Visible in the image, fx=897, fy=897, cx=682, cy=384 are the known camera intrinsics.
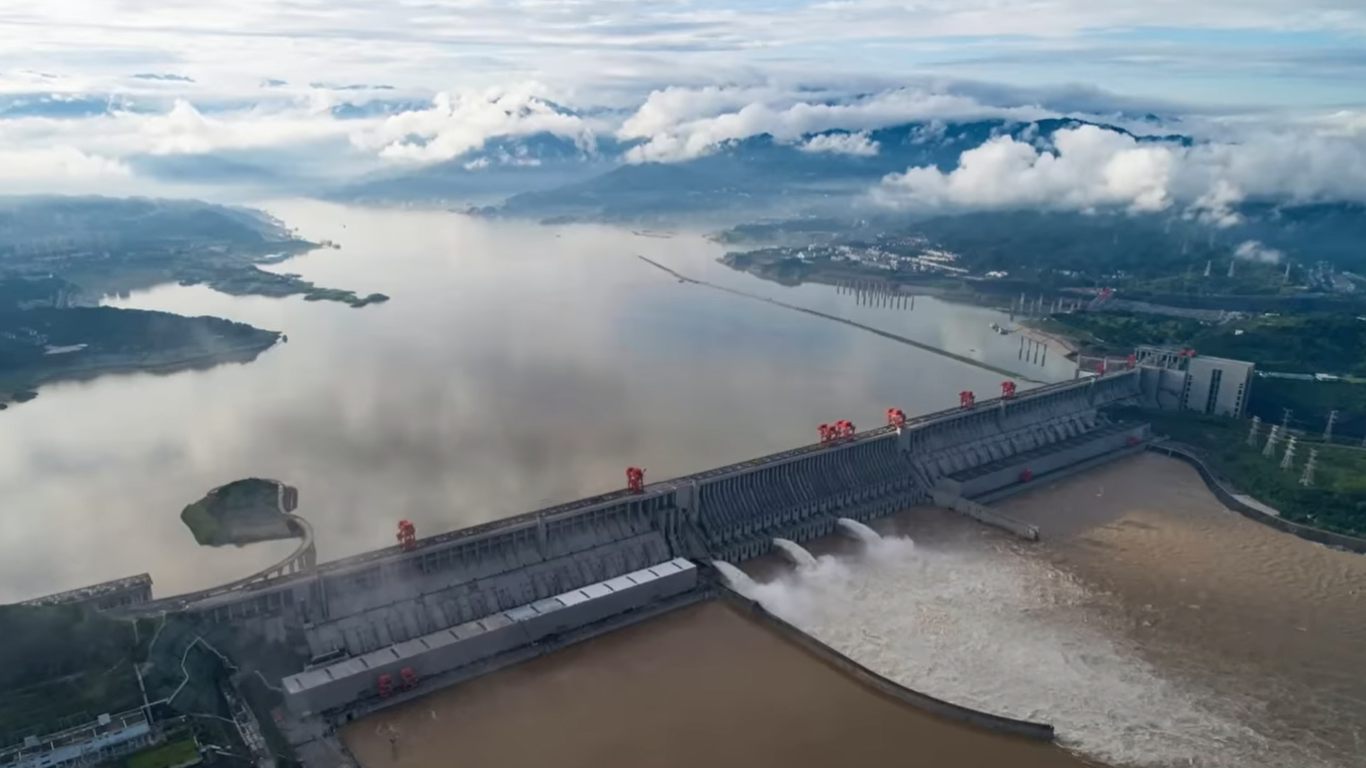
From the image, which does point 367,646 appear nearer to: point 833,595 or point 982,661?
point 833,595

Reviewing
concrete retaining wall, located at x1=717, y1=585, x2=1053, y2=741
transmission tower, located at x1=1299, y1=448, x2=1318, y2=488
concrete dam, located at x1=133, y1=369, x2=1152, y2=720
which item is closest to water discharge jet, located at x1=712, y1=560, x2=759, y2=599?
concrete dam, located at x1=133, y1=369, x2=1152, y2=720

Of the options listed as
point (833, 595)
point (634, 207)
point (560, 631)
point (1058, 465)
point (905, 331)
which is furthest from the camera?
point (634, 207)

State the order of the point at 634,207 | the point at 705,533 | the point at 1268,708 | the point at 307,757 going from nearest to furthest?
1. the point at 307,757
2. the point at 1268,708
3. the point at 705,533
4. the point at 634,207

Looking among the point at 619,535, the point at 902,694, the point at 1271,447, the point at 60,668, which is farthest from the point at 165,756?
the point at 1271,447

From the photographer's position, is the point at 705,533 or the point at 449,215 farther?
the point at 449,215

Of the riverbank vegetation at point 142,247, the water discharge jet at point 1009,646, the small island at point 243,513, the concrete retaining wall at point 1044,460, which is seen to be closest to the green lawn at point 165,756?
the small island at point 243,513

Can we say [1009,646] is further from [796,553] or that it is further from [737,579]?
[737,579]

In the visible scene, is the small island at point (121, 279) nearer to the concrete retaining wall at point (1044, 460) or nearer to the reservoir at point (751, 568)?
the reservoir at point (751, 568)

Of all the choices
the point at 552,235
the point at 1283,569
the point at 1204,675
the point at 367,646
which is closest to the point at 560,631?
the point at 367,646
